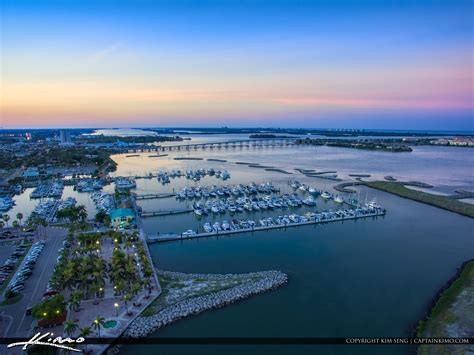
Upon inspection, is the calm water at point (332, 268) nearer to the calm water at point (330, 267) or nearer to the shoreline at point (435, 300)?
the calm water at point (330, 267)

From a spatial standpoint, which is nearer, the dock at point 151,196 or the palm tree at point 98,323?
the palm tree at point 98,323

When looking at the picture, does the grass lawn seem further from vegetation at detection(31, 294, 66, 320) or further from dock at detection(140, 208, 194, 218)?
dock at detection(140, 208, 194, 218)

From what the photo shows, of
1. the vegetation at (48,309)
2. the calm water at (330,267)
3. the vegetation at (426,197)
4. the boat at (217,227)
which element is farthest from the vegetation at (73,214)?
the vegetation at (426,197)

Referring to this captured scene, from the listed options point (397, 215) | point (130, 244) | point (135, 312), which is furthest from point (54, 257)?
point (397, 215)

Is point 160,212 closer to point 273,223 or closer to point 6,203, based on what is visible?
point 273,223

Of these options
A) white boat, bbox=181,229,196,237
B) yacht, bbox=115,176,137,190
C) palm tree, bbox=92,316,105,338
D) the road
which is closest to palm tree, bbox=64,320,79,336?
palm tree, bbox=92,316,105,338

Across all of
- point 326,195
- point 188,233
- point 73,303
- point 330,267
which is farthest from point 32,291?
point 326,195
